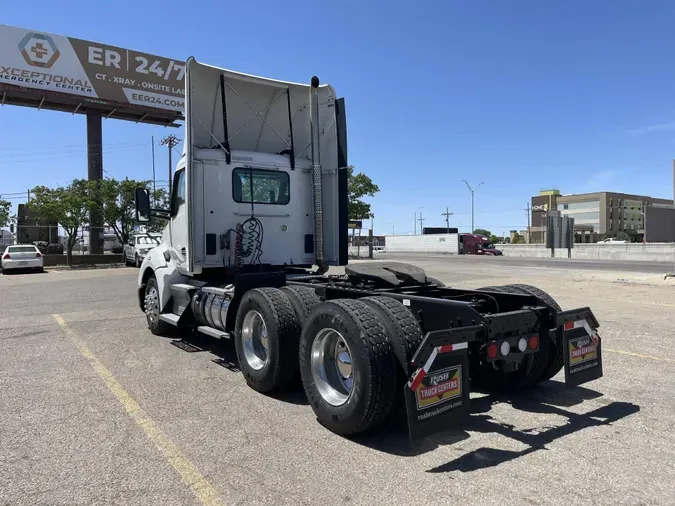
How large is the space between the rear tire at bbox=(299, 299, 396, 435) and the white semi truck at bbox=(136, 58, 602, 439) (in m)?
0.01

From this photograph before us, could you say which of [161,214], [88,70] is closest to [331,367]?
[161,214]

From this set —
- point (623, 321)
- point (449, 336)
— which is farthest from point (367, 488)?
point (623, 321)

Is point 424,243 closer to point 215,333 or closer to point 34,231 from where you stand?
point 34,231

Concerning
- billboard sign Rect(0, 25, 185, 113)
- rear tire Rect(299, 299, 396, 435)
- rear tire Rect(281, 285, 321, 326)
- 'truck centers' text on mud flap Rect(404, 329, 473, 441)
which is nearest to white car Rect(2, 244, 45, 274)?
billboard sign Rect(0, 25, 185, 113)

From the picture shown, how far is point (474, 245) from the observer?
63906mm

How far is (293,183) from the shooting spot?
7723 mm

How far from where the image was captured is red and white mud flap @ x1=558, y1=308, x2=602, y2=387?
4.34 m

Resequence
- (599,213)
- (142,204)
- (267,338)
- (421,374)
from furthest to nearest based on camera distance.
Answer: (599,213) → (142,204) → (267,338) → (421,374)

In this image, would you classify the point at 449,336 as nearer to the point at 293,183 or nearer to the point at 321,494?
the point at 321,494

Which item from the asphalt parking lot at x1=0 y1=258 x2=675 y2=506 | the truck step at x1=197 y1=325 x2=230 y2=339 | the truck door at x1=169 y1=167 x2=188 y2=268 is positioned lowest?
the asphalt parking lot at x1=0 y1=258 x2=675 y2=506

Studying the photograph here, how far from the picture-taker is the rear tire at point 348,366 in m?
3.76

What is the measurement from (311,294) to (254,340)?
0.83 m

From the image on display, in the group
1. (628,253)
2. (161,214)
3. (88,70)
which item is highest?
(88,70)

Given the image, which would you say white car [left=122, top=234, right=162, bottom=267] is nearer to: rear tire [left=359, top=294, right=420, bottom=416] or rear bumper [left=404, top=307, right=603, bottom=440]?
rear tire [left=359, top=294, right=420, bottom=416]
